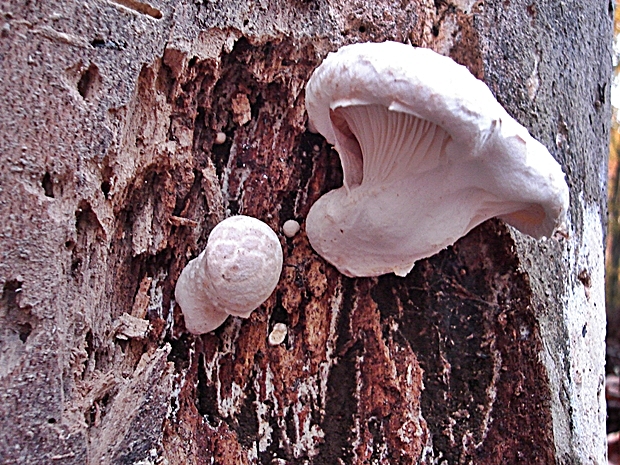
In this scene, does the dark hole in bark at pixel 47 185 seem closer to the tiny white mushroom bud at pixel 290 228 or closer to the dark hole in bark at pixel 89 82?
the dark hole in bark at pixel 89 82

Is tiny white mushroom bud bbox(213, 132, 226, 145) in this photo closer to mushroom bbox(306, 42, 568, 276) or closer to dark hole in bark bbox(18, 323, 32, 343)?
mushroom bbox(306, 42, 568, 276)

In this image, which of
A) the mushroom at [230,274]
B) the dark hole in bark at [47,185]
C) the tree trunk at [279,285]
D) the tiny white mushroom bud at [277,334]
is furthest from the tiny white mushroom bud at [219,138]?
the tiny white mushroom bud at [277,334]

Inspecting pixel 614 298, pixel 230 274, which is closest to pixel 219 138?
pixel 230 274

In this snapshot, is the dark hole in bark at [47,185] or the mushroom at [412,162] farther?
the dark hole in bark at [47,185]

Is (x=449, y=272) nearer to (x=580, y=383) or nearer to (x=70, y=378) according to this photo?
(x=580, y=383)

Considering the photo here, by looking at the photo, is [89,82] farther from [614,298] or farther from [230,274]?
[614,298]
